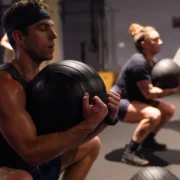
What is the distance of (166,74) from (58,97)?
1.45 m

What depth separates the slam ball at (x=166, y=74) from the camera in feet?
7.95

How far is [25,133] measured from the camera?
1.09 metres

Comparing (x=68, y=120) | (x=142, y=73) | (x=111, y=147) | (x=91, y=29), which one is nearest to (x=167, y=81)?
(x=142, y=73)

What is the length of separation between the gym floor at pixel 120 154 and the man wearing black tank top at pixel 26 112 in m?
0.84

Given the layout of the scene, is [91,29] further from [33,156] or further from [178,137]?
[33,156]

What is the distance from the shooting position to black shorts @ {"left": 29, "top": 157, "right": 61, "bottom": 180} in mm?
1302

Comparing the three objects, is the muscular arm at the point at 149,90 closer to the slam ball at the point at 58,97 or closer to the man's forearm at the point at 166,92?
the man's forearm at the point at 166,92

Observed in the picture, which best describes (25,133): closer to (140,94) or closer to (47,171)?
(47,171)

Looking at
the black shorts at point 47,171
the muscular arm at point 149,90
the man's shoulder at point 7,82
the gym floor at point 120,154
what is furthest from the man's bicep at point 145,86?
the man's shoulder at point 7,82

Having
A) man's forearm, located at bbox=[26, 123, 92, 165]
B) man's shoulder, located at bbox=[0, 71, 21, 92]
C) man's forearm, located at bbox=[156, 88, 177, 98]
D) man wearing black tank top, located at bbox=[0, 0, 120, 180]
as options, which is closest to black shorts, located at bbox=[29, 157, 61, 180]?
man wearing black tank top, located at bbox=[0, 0, 120, 180]

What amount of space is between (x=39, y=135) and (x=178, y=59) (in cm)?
180

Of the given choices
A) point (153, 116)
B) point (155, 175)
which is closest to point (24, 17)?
point (155, 175)

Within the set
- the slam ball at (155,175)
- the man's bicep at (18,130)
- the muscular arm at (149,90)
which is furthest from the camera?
the muscular arm at (149,90)

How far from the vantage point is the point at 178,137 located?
3.08 m
